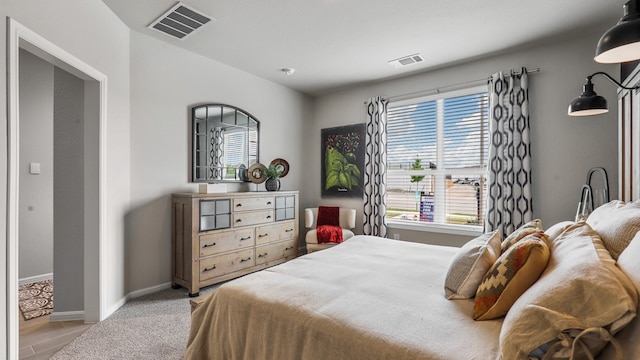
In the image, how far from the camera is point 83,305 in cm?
260

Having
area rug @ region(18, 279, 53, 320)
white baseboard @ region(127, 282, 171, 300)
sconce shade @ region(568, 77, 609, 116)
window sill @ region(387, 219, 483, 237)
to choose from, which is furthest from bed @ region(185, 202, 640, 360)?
area rug @ region(18, 279, 53, 320)

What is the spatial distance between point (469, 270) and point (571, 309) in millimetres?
628

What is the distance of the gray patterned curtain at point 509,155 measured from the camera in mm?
3281

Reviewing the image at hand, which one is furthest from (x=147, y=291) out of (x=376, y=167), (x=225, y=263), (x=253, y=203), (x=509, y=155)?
(x=509, y=155)

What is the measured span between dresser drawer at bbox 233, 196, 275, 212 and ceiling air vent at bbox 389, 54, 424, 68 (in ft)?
7.60

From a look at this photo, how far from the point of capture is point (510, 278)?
1246 millimetres

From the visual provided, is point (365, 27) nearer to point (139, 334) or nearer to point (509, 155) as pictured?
point (509, 155)

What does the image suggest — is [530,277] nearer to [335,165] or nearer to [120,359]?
[120,359]

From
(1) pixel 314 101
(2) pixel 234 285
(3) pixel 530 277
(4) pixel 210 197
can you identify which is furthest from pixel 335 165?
(3) pixel 530 277

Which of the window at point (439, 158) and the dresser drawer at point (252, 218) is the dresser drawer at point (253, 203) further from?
the window at point (439, 158)

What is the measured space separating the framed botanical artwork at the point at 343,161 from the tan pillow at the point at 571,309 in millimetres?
3741

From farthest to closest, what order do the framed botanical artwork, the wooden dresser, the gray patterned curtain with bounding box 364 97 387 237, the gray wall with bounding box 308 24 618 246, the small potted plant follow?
the framed botanical artwork < the gray patterned curtain with bounding box 364 97 387 237 < the small potted plant < the wooden dresser < the gray wall with bounding box 308 24 618 246

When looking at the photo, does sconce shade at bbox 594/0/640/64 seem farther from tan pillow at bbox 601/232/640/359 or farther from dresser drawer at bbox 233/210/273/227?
dresser drawer at bbox 233/210/273/227

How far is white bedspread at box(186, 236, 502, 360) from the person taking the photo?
3.57ft
